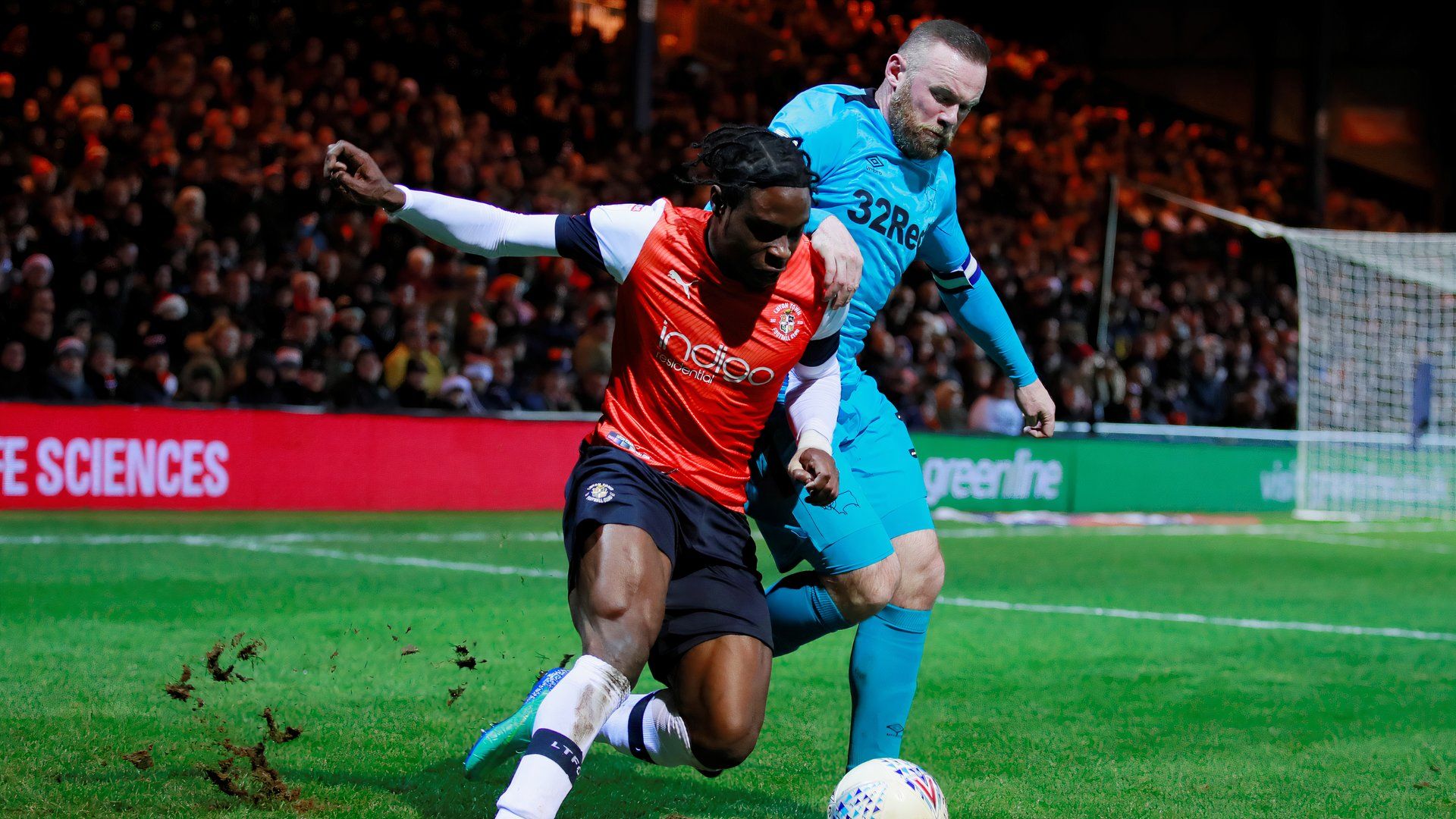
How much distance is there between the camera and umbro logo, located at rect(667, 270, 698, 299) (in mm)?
4050

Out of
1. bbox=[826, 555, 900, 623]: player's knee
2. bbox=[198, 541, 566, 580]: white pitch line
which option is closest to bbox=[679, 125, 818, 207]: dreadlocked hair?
bbox=[826, 555, 900, 623]: player's knee

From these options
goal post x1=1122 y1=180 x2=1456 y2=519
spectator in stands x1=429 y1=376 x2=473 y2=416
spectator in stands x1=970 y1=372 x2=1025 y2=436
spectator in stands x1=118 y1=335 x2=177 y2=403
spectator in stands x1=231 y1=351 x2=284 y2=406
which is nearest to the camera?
spectator in stands x1=118 y1=335 x2=177 y2=403

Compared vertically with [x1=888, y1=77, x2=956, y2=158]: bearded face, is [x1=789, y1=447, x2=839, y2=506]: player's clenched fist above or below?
below

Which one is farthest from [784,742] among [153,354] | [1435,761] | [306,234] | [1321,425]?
[1321,425]

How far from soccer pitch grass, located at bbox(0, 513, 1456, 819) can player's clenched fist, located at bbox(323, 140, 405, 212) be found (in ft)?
5.41

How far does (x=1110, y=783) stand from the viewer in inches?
196

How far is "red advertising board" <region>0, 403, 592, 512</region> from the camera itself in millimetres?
12070

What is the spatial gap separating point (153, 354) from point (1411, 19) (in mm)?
33858

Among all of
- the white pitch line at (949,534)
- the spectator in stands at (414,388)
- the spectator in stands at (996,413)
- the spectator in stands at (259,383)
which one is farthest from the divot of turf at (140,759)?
the spectator in stands at (996,413)

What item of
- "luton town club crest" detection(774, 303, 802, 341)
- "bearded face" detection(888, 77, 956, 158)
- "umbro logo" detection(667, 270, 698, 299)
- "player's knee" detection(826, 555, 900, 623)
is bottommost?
"player's knee" detection(826, 555, 900, 623)

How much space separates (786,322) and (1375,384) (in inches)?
694

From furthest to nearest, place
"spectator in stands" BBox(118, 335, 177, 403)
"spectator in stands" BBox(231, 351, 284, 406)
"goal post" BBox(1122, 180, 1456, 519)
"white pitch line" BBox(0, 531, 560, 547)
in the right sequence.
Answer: "goal post" BBox(1122, 180, 1456, 519) → "spectator in stands" BBox(231, 351, 284, 406) → "spectator in stands" BBox(118, 335, 177, 403) → "white pitch line" BBox(0, 531, 560, 547)

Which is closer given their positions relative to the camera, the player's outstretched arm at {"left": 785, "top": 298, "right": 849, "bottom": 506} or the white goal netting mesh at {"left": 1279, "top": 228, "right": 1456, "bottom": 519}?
the player's outstretched arm at {"left": 785, "top": 298, "right": 849, "bottom": 506}

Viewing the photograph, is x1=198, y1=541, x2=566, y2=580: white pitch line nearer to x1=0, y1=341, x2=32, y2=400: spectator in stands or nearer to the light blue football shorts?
x1=0, y1=341, x2=32, y2=400: spectator in stands
